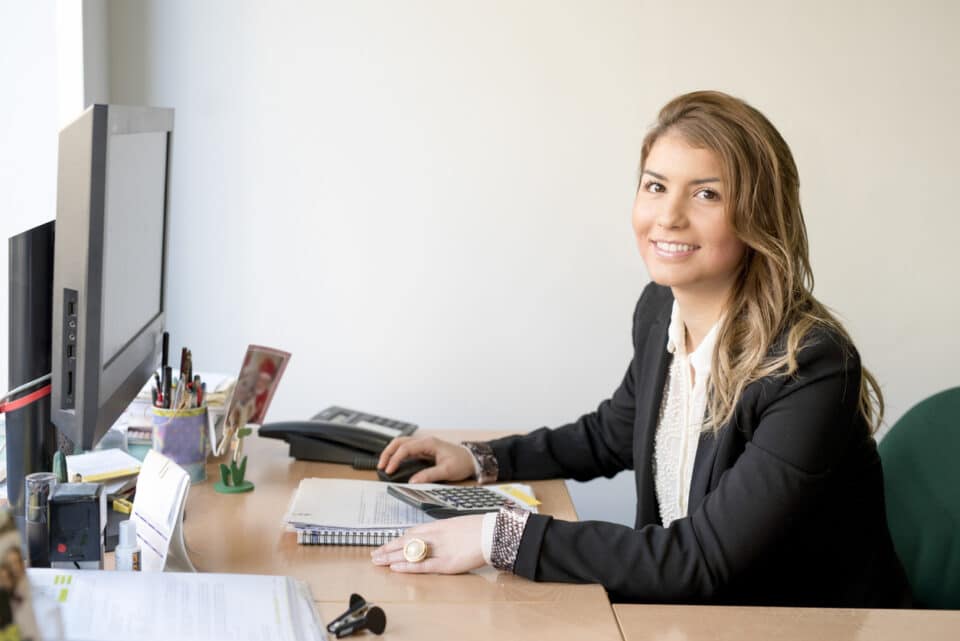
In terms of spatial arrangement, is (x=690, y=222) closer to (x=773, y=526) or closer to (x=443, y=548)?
(x=773, y=526)

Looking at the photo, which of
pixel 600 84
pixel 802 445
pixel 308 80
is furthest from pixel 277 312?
pixel 802 445

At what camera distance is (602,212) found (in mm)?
2609

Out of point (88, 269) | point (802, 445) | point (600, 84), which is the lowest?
point (802, 445)

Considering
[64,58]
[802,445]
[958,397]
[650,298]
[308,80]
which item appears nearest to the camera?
[802,445]

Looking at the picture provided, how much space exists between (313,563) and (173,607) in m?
0.31

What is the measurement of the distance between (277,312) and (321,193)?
31 centimetres

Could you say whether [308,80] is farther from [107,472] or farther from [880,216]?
[880,216]

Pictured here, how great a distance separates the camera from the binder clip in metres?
1.14

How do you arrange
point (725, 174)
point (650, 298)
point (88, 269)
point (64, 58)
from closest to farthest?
1. point (88, 269)
2. point (725, 174)
3. point (650, 298)
4. point (64, 58)

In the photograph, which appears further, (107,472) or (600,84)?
(600,84)

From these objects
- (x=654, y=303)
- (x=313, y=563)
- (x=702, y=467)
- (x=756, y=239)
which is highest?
(x=756, y=239)

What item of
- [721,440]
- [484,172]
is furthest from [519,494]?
[484,172]

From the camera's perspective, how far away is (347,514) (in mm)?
1531

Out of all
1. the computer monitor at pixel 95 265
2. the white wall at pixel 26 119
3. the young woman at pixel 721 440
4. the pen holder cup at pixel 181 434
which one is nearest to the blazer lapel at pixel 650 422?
the young woman at pixel 721 440
